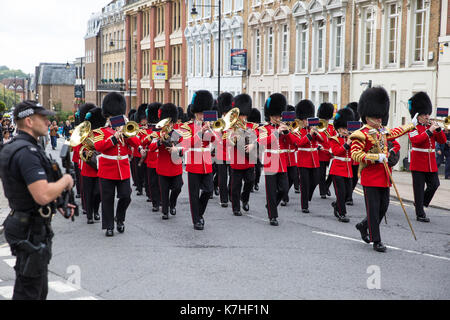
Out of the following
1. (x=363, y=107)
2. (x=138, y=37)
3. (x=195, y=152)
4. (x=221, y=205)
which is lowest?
(x=221, y=205)

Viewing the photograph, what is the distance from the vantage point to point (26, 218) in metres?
5.75

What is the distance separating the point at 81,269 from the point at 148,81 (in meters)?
54.1

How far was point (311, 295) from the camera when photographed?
740 cm

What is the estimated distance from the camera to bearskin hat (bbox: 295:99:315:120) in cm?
1536

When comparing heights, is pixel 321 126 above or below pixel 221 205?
above

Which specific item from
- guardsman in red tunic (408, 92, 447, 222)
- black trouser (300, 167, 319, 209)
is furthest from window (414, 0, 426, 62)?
guardsman in red tunic (408, 92, 447, 222)

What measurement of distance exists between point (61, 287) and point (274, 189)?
487 centimetres

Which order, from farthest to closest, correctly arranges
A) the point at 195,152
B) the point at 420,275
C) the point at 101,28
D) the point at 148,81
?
the point at 101,28
the point at 148,81
the point at 195,152
the point at 420,275

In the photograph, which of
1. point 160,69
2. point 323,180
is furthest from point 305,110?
point 160,69

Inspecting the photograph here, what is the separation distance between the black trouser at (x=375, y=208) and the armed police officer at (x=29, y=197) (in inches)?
202

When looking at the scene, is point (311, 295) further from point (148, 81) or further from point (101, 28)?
point (101, 28)

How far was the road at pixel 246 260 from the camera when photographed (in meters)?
7.62

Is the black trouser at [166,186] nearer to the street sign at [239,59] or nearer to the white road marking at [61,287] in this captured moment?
the white road marking at [61,287]
